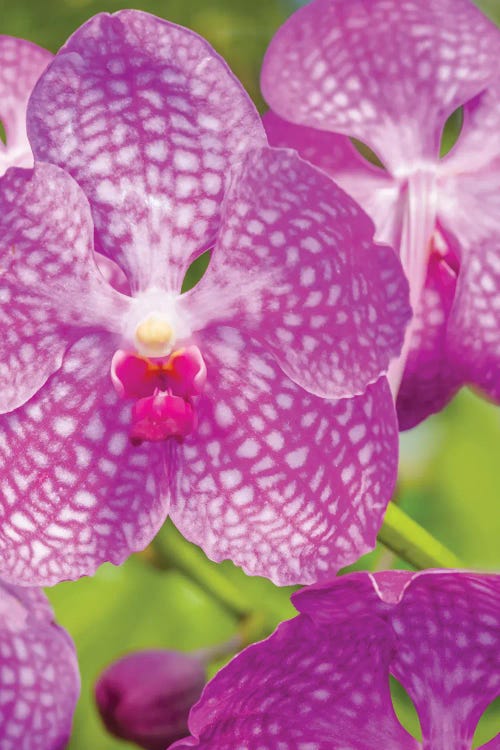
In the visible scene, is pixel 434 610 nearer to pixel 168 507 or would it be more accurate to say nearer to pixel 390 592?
pixel 390 592

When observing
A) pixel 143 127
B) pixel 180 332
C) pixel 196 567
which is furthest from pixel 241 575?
pixel 143 127

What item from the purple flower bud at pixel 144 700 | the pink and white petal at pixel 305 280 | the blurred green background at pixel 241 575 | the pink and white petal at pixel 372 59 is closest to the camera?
the pink and white petal at pixel 305 280

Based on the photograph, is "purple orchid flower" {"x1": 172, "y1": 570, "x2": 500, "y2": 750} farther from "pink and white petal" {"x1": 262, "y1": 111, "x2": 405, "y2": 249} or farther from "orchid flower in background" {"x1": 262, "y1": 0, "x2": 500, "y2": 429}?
"pink and white petal" {"x1": 262, "y1": 111, "x2": 405, "y2": 249}

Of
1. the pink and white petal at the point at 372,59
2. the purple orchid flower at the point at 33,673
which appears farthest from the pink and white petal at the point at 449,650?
the pink and white petal at the point at 372,59

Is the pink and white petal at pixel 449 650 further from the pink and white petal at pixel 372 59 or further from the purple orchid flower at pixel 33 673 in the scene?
the pink and white petal at pixel 372 59

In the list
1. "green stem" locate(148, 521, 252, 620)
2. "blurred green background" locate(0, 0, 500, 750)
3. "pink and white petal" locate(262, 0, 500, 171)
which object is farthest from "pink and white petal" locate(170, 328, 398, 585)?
"blurred green background" locate(0, 0, 500, 750)

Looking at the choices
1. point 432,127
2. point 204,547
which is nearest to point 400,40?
point 432,127
